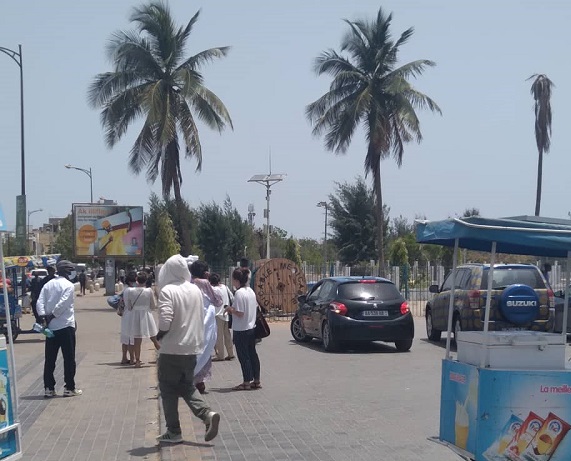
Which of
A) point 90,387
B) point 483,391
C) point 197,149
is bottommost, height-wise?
point 90,387

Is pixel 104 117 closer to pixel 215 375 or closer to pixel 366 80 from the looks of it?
pixel 366 80

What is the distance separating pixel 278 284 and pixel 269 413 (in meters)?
17.6

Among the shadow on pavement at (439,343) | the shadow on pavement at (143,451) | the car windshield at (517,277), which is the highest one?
the car windshield at (517,277)

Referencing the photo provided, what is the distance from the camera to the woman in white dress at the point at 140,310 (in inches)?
618

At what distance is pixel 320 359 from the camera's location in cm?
1659

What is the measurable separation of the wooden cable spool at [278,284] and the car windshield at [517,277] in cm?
1193

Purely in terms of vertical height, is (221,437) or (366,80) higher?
(366,80)

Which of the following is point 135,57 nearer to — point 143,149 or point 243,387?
point 143,149

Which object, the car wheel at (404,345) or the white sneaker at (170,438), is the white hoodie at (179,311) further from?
the car wheel at (404,345)

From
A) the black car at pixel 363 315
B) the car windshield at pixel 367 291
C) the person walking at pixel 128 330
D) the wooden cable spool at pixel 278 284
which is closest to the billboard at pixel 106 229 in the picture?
the wooden cable spool at pixel 278 284

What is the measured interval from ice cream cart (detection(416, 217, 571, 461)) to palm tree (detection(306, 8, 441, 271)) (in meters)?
30.4

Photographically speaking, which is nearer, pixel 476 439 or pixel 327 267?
pixel 476 439

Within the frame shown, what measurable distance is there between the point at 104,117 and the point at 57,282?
86.3 feet

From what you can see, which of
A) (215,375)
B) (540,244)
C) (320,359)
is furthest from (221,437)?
(320,359)
